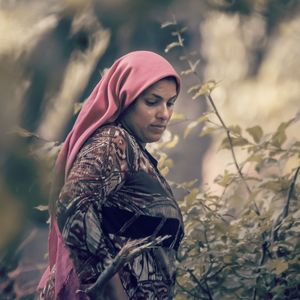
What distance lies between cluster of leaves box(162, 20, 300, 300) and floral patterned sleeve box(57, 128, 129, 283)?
608 mm

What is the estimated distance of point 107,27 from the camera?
10.5ft

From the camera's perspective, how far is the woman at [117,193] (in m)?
1.74

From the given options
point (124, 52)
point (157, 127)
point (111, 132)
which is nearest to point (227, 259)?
point (157, 127)

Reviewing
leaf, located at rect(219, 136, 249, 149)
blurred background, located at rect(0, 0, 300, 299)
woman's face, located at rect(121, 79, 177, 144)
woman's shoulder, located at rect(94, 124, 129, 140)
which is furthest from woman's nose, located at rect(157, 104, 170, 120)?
blurred background, located at rect(0, 0, 300, 299)

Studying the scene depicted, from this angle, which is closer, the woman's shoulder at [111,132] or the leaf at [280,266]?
the woman's shoulder at [111,132]

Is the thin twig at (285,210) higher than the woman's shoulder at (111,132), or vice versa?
the woman's shoulder at (111,132)

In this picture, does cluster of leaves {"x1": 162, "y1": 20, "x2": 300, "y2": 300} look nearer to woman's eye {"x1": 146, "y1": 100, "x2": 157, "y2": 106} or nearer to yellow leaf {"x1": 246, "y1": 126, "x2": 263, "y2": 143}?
yellow leaf {"x1": 246, "y1": 126, "x2": 263, "y2": 143}

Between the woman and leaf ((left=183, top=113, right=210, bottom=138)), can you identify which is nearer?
the woman

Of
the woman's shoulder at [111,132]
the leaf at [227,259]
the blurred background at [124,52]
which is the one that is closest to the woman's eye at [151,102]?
the woman's shoulder at [111,132]

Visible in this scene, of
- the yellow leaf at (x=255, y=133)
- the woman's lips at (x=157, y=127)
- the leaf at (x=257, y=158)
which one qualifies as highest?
the woman's lips at (x=157, y=127)

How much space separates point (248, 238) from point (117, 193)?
2.34 ft

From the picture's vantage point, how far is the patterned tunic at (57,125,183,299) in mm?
1730

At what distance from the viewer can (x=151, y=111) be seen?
1.91 metres

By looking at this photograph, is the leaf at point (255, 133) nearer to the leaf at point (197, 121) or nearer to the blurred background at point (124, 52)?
the leaf at point (197, 121)
